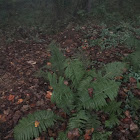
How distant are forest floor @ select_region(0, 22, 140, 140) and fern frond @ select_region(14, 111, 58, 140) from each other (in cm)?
17

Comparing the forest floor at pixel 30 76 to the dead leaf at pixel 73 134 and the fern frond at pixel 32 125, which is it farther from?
the dead leaf at pixel 73 134

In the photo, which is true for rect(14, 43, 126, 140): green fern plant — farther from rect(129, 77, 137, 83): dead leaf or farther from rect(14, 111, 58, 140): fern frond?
rect(129, 77, 137, 83): dead leaf

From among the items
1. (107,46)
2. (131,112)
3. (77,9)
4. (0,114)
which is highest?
(77,9)

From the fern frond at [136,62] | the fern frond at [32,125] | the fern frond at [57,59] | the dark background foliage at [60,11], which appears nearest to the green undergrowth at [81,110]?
the fern frond at [32,125]

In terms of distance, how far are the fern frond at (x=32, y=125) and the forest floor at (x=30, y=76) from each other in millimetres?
174

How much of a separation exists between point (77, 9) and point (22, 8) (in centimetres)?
527

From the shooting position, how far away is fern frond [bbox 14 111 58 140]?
219 cm

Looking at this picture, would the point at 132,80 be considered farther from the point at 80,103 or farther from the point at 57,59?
the point at 57,59

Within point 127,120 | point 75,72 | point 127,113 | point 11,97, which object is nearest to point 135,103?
point 127,113

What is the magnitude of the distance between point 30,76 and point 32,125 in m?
1.61

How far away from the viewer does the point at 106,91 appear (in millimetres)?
2385

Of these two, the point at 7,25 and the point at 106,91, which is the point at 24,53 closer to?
the point at 106,91

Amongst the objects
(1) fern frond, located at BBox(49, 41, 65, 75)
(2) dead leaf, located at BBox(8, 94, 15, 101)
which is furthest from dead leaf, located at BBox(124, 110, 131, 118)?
(2) dead leaf, located at BBox(8, 94, 15, 101)

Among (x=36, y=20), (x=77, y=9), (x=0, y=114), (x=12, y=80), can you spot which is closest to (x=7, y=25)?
(x=36, y=20)
